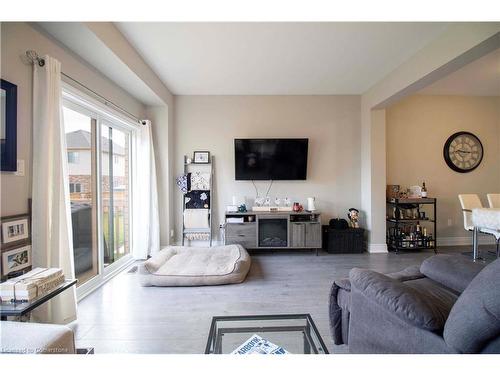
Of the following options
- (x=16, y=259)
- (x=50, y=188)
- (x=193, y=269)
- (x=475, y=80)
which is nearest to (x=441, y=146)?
(x=475, y=80)

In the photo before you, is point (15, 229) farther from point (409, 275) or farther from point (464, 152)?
point (464, 152)

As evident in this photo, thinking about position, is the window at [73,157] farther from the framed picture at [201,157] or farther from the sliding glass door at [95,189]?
the framed picture at [201,157]

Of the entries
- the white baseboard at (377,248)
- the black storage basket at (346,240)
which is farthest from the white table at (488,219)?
the black storage basket at (346,240)

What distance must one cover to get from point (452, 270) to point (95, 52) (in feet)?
11.2

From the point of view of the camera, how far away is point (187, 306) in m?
2.11

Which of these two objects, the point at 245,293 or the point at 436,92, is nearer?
the point at 245,293

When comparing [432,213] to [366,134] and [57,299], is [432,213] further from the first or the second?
[57,299]

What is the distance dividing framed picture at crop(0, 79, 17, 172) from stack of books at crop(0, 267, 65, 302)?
0.76m

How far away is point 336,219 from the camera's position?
389 cm

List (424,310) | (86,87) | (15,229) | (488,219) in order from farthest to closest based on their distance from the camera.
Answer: (488,219), (86,87), (15,229), (424,310)

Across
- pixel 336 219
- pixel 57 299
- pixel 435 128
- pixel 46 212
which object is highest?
pixel 435 128

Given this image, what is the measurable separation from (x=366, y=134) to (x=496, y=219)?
2.01 metres

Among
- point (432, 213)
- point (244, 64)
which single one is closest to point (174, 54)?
point (244, 64)
